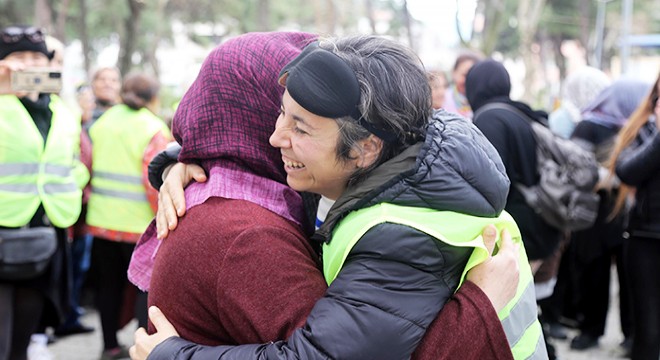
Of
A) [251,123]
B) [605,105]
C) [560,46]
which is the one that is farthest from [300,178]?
[560,46]

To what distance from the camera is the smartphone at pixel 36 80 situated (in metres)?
3.96

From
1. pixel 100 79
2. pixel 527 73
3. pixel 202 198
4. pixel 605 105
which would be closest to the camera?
pixel 202 198

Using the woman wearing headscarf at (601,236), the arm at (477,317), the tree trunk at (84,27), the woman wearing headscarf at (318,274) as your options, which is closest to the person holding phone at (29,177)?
the woman wearing headscarf at (318,274)

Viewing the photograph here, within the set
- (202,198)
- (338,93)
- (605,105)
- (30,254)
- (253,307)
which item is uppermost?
(338,93)

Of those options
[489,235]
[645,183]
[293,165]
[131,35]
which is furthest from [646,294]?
[131,35]

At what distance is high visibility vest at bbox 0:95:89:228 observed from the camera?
4.02m

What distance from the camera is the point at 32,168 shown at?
4117 mm

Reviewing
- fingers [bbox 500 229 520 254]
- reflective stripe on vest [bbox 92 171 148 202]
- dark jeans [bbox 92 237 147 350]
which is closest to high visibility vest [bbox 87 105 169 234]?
reflective stripe on vest [bbox 92 171 148 202]

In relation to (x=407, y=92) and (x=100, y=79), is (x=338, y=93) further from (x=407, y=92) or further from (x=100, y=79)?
(x=100, y=79)

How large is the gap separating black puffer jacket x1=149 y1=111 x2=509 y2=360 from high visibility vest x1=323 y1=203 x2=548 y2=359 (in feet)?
0.05

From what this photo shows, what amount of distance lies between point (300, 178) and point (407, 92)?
0.30 m

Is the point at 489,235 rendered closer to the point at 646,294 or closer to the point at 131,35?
the point at 646,294

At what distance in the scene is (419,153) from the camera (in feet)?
5.46

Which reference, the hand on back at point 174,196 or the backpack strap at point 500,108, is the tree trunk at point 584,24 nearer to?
the backpack strap at point 500,108
